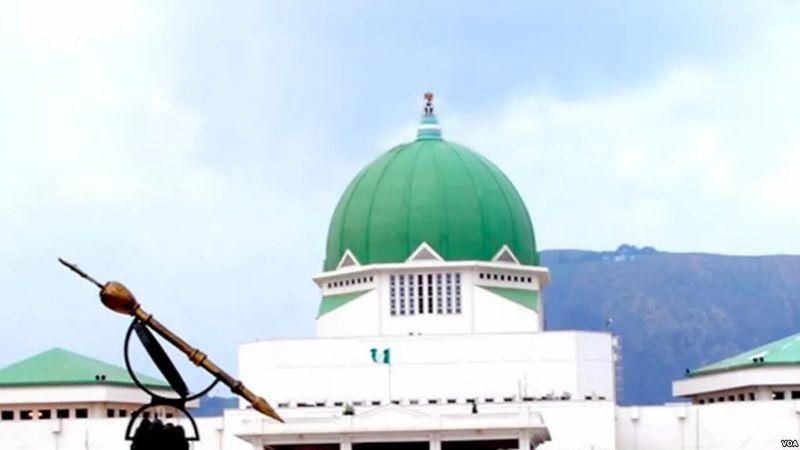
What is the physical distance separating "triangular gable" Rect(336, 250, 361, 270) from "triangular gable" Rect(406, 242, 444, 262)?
2.30 m

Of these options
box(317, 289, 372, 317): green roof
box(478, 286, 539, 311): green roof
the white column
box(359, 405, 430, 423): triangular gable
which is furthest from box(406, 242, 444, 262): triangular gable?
the white column

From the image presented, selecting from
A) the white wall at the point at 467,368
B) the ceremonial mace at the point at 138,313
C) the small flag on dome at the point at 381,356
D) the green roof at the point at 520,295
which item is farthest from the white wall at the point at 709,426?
the ceremonial mace at the point at 138,313

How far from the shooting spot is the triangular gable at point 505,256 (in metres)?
93.5

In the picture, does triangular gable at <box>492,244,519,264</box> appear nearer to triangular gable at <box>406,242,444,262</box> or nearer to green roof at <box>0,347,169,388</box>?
triangular gable at <box>406,242,444,262</box>

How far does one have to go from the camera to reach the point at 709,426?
9106 cm

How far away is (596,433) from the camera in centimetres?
8806

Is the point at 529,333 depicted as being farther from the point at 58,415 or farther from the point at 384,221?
the point at 58,415

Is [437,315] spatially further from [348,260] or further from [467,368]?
[348,260]

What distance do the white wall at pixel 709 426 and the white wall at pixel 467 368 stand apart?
1838 mm

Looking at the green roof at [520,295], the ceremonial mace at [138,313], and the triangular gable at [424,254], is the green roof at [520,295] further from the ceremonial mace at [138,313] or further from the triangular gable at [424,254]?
the ceremonial mace at [138,313]

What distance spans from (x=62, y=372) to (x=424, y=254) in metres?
16.1

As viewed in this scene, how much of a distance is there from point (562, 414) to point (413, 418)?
696 cm

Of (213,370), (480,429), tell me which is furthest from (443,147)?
(213,370)

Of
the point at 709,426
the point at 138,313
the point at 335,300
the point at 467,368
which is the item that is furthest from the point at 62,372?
the point at 138,313
